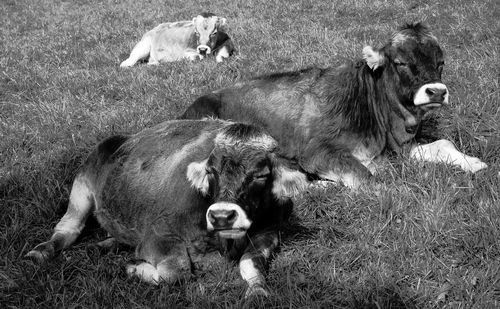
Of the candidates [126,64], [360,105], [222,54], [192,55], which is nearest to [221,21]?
[192,55]

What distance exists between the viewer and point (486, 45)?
892 cm

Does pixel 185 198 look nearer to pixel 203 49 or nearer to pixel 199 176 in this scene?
pixel 199 176

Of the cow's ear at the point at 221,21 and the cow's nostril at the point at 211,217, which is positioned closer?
the cow's nostril at the point at 211,217

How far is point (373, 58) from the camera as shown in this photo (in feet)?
21.4

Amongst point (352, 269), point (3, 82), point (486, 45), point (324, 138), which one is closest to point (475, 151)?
point (324, 138)

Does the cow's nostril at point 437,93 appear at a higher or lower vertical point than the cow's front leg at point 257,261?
higher

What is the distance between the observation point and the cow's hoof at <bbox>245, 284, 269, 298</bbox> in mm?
4094

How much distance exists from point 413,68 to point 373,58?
21.9 inches

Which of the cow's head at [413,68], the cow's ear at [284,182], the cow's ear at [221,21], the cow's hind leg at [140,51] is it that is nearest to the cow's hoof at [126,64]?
the cow's hind leg at [140,51]

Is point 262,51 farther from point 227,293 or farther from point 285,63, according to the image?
point 227,293

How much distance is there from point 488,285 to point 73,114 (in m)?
5.99

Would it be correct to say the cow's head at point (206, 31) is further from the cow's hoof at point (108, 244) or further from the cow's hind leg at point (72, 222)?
the cow's hoof at point (108, 244)

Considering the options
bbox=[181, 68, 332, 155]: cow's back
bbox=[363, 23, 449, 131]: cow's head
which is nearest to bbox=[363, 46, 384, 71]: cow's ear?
bbox=[363, 23, 449, 131]: cow's head

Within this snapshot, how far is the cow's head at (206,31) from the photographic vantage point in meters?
12.4
